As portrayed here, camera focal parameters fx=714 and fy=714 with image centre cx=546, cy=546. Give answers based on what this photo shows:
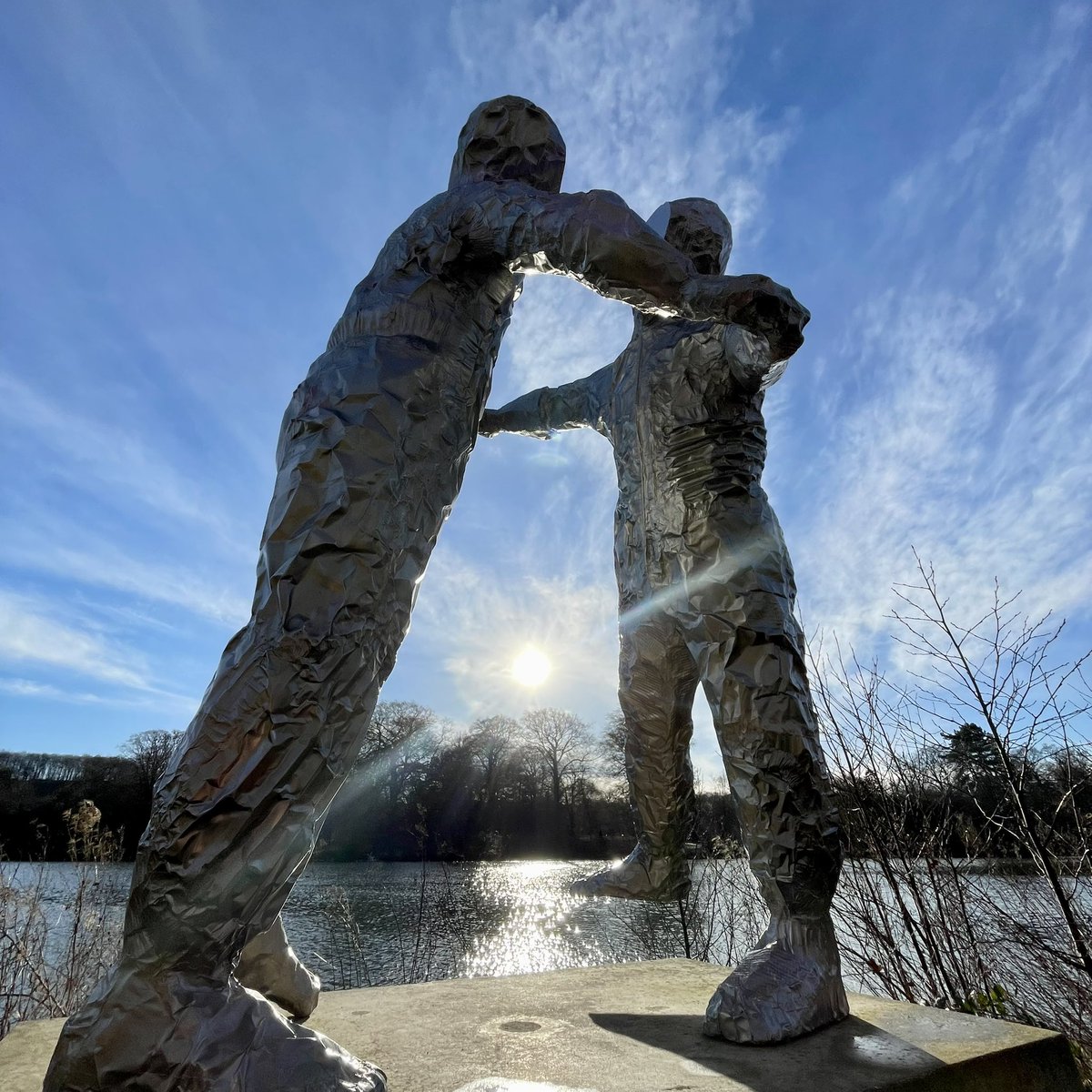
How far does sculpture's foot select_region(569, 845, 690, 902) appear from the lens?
2.24 m

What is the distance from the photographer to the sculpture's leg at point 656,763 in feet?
7.40

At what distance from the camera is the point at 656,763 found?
91.7 inches

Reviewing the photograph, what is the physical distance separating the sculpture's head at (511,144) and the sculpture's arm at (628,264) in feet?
1.17

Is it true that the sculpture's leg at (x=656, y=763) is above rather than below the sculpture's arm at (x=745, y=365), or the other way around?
below

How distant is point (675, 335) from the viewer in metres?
2.26

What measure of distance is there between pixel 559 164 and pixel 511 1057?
6.99 feet

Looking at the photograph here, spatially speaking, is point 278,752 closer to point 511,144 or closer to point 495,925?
point 511,144

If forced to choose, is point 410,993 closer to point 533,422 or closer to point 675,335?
point 533,422

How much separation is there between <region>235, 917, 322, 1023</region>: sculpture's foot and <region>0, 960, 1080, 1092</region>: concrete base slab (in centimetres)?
15

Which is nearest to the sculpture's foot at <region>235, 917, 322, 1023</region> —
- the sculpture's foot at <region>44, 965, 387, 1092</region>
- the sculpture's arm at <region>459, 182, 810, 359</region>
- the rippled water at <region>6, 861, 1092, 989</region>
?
the sculpture's foot at <region>44, 965, 387, 1092</region>

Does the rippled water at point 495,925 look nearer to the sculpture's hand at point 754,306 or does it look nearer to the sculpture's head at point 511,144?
the sculpture's hand at point 754,306

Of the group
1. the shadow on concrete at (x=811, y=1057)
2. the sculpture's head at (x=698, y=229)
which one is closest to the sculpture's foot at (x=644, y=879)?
the shadow on concrete at (x=811, y=1057)

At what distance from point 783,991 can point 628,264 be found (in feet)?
5.33

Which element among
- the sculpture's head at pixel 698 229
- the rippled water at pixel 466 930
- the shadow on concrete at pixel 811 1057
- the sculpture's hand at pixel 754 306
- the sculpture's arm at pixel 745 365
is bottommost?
the rippled water at pixel 466 930
